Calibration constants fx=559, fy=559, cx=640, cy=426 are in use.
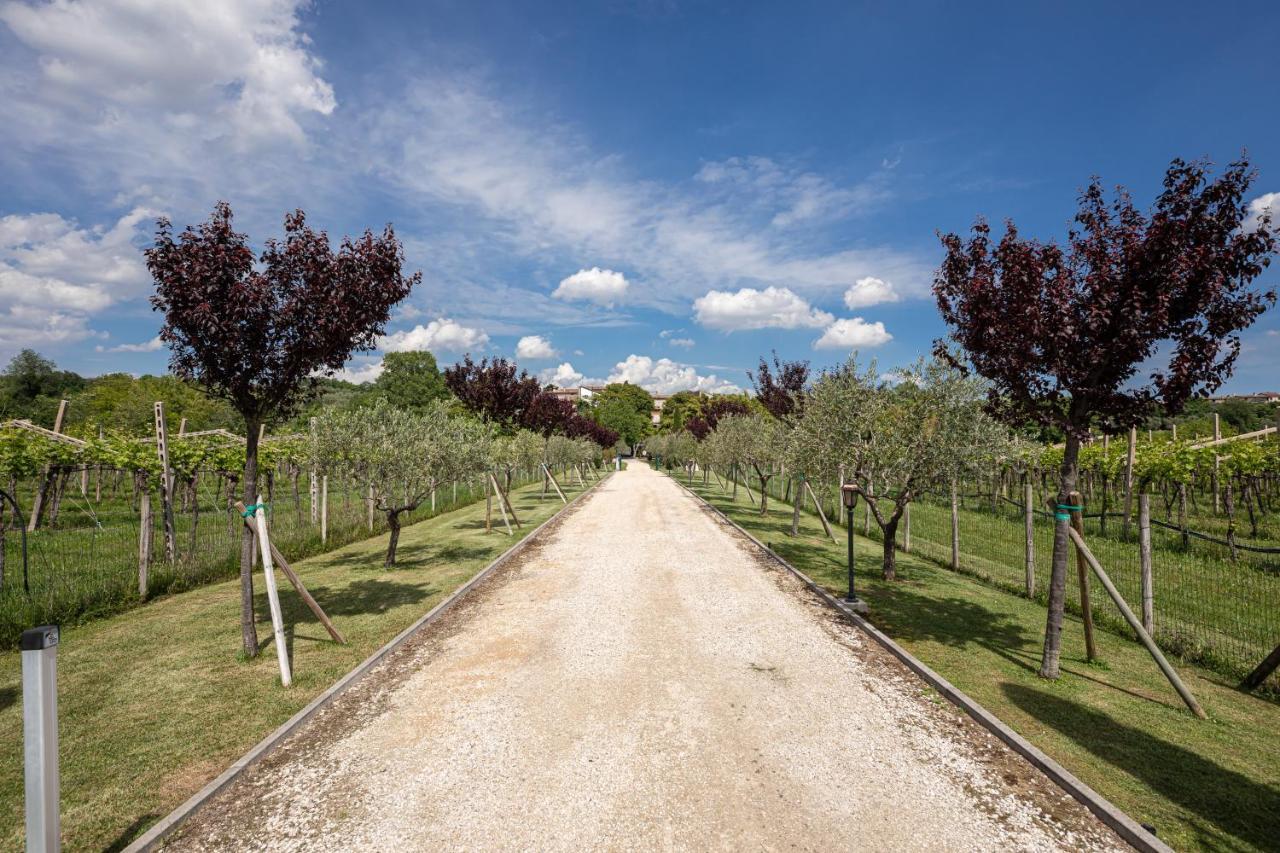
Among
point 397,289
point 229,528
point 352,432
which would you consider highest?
point 397,289

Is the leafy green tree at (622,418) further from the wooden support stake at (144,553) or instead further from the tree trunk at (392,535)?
the wooden support stake at (144,553)

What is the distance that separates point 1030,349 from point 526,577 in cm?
1068

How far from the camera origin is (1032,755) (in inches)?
218

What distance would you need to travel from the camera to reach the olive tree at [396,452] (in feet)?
45.2

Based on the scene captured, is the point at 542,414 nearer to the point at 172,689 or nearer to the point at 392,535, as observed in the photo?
the point at 392,535

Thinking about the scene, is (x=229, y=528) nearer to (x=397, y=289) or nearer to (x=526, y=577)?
(x=526, y=577)

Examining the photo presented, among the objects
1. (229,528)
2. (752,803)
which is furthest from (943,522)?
(229,528)

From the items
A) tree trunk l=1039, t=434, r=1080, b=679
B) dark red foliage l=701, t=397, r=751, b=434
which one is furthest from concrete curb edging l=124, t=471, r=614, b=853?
dark red foliage l=701, t=397, r=751, b=434

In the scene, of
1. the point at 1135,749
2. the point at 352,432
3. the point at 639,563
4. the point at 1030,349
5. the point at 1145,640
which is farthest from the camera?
the point at 352,432

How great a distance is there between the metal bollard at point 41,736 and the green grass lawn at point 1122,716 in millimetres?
7978

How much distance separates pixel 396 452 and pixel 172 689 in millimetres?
7031

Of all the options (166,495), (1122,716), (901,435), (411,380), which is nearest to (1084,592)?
(1122,716)

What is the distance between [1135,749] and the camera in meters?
5.73

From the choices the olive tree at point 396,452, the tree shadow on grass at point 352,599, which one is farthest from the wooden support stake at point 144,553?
the olive tree at point 396,452
